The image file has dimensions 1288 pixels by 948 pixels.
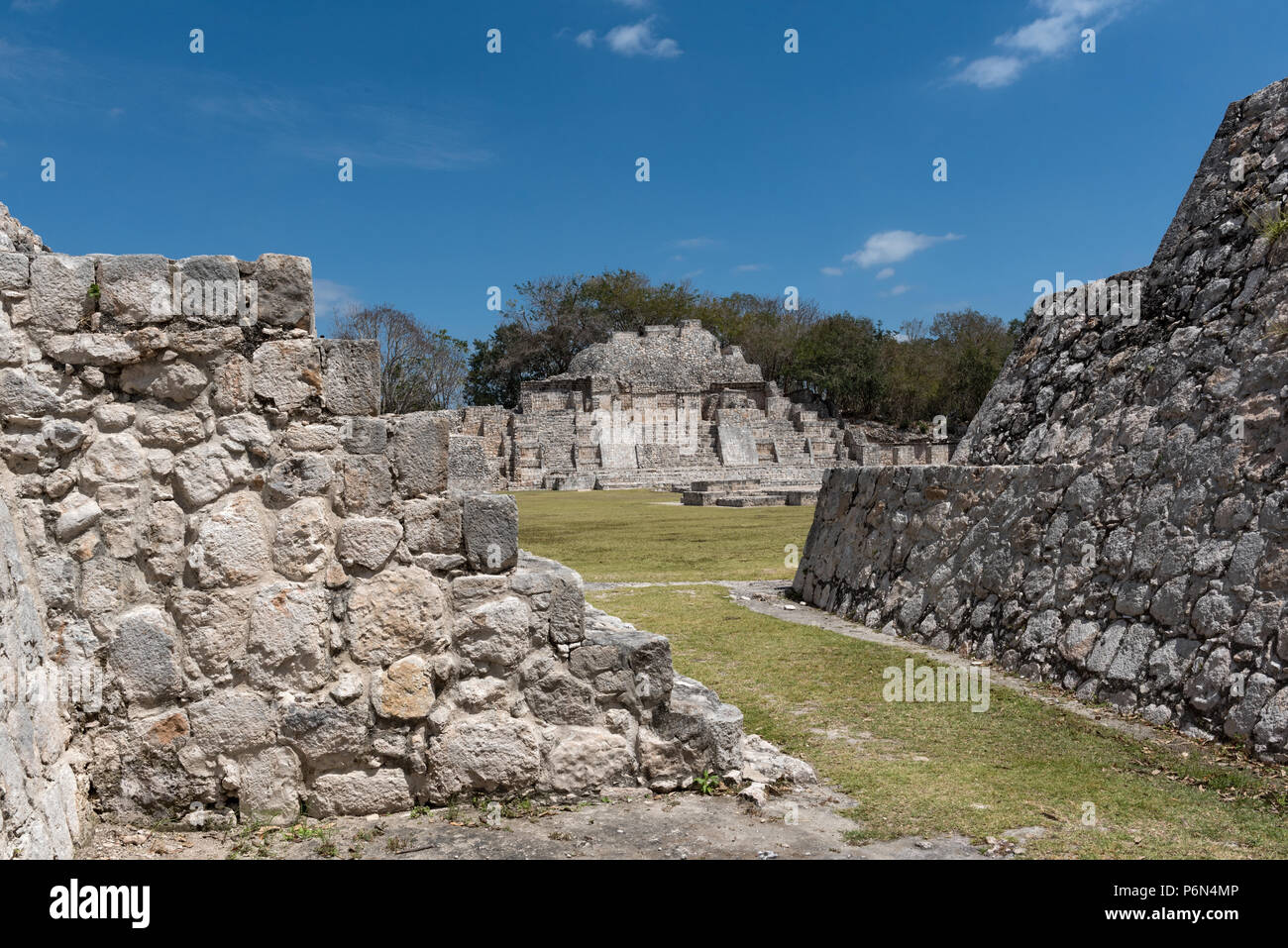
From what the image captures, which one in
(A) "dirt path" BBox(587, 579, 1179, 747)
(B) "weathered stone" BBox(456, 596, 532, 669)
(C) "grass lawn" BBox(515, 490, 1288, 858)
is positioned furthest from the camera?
(A) "dirt path" BBox(587, 579, 1179, 747)

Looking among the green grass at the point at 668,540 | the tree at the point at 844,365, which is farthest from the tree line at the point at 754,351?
the green grass at the point at 668,540

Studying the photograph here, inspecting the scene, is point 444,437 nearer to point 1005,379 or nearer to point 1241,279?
point 1241,279

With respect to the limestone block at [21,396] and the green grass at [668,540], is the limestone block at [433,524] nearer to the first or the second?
the limestone block at [21,396]

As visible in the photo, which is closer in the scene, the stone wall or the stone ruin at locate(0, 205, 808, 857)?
the stone wall

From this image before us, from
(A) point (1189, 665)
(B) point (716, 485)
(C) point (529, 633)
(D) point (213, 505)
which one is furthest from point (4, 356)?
(B) point (716, 485)

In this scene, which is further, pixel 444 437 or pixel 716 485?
pixel 716 485

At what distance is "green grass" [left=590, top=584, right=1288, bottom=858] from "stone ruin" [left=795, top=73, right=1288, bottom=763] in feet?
1.21

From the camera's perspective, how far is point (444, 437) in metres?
3.80

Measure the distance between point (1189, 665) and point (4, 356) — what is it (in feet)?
17.3

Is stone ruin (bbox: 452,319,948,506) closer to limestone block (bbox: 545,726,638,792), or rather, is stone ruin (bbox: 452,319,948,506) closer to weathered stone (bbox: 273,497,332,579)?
limestone block (bbox: 545,726,638,792)

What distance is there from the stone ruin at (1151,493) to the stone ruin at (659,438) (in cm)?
2810

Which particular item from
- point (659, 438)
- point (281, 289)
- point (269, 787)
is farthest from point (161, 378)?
point (659, 438)

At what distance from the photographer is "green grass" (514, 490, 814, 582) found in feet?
37.5

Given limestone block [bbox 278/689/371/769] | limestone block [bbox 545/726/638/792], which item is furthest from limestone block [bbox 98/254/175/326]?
limestone block [bbox 545/726/638/792]
